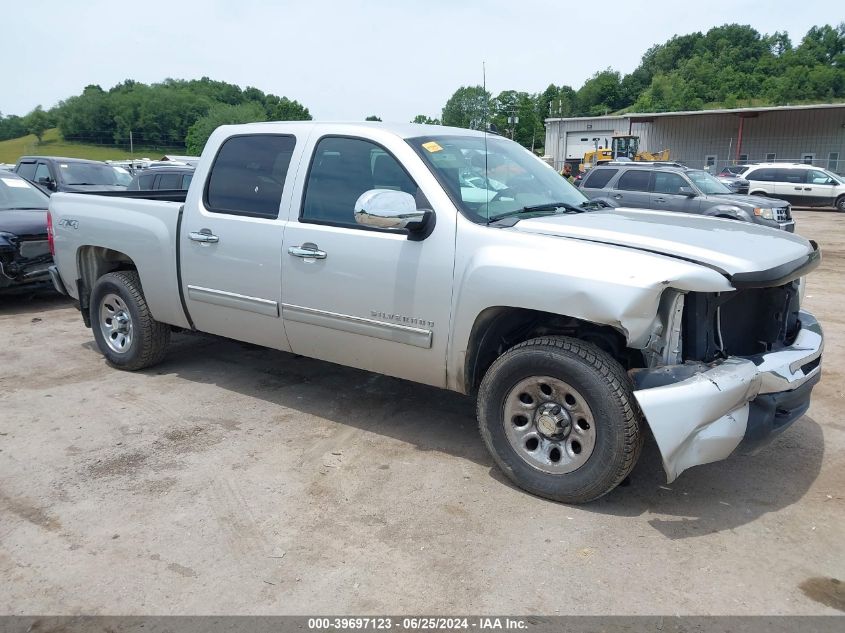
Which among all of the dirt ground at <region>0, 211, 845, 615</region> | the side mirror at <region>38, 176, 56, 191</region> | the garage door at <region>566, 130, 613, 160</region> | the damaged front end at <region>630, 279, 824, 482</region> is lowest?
the dirt ground at <region>0, 211, 845, 615</region>

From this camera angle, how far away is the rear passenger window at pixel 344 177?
13.6 ft

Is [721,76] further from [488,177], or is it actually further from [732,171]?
[488,177]

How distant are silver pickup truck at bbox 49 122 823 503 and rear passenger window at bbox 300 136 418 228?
0.01 meters

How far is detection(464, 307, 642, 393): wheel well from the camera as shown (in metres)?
→ 3.63

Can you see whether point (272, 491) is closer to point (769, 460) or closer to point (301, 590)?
point (301, 590)

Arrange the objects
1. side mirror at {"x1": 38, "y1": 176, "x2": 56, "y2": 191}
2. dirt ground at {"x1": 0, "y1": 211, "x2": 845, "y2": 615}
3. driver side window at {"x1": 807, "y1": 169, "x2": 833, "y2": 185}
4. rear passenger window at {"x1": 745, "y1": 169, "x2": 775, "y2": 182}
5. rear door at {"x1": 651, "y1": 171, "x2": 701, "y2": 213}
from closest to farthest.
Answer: dirt ground at {"x1": 0, "y1": 211, "x2": 845, "y2": 615}, side mirror at {"x1": 38, "y1": 176, "x2": 56, "y2": 191}, rear door at {"x1": 651, "y1": 171, "x2": 701, "y2": 213}, driver side window at {"x1": 807, "y1": 169, "x2": 833, "y2": 185}, rear passenger window at {"x1": 745, "y1": 169, "x2": 775, "y2": 182}

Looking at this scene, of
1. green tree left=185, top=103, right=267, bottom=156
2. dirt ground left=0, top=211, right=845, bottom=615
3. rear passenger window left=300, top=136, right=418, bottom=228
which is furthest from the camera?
green tree left=185, top=103, right=267, bottom=156

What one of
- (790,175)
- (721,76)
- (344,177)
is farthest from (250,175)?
(721,76)

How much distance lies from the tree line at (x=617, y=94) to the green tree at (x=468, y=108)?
184 ft

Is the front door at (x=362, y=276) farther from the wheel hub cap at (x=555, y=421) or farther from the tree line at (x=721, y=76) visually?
the tree line at (x=721, y=76)

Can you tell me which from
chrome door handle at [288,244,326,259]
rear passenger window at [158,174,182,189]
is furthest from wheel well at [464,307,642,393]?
rear passenger window at [158,174,182,189]

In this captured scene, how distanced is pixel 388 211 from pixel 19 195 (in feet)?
25.9

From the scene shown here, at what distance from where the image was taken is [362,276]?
410 centimetres

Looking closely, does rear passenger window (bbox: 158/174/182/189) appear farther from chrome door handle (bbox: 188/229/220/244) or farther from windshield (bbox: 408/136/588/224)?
windshield (bbox: 408/136/588/224)
